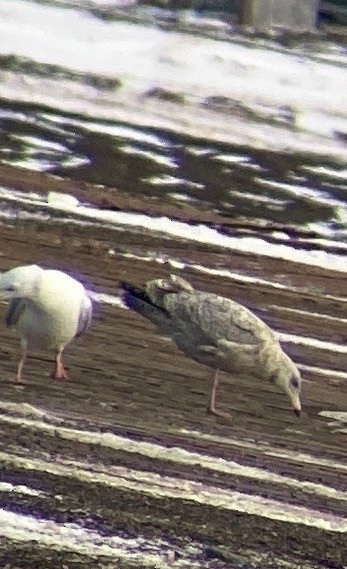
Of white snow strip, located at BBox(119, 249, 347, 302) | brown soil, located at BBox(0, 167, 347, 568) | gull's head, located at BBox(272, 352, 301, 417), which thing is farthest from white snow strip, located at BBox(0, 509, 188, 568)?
white snow strip, located at BBox(119, 249, 347, 302)

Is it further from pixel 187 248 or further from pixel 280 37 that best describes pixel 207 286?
pixel 280 37

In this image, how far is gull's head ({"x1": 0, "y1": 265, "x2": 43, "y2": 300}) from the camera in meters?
3.36

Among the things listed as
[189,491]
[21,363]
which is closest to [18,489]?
[189,491]


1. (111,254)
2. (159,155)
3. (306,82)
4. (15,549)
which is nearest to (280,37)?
(306,82)

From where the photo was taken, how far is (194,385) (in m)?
3.58

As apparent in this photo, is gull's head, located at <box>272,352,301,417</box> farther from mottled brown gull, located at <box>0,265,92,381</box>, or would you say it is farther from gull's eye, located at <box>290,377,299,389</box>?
mottled brown gull, located at <box>0,265,92,381</box>

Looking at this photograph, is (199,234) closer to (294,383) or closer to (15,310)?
(294,383)

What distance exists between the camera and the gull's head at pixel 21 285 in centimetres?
336

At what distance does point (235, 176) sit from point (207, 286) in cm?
114

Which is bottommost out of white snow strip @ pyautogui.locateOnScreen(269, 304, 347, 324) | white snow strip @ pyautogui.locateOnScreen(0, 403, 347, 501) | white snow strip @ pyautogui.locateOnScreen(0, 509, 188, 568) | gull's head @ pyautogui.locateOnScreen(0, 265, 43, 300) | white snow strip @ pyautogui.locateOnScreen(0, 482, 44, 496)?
white snow strip @ pyautogui.locateOnScreen(0, 509, 188, 568)

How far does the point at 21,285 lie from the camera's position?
3.36m

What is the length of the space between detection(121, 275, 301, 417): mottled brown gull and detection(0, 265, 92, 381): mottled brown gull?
0.67 ft

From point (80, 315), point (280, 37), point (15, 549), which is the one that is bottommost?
point (15, 549)

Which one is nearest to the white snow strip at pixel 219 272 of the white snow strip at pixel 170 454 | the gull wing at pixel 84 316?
the gull wing at pixel 84 316
